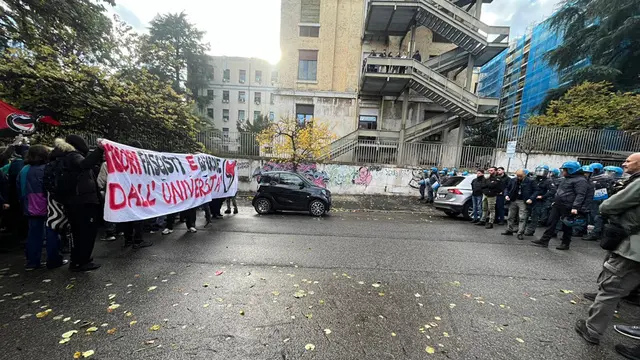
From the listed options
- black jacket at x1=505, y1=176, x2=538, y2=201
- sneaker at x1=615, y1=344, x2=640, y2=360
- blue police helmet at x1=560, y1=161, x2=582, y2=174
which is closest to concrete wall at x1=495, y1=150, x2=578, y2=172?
black jacket at x1=505, y1=176, x2=538, y2=201

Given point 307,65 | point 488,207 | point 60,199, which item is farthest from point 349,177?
point 60,199

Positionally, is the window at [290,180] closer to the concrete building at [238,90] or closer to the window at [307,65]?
the window at [307,65]

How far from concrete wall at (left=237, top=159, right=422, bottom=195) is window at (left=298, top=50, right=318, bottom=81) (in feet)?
31.1

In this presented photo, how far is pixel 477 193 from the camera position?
26.8 ft

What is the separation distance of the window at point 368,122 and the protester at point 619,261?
1816 cm

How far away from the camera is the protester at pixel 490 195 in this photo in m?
7.59

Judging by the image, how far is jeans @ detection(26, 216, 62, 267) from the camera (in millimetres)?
3828

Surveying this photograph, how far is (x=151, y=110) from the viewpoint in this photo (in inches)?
315

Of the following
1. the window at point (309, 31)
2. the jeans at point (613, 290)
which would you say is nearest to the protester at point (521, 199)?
the jeans at point (613, 290)

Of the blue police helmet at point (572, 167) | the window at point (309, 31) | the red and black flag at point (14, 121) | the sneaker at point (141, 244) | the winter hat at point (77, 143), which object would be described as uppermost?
the window at point (309, 31)

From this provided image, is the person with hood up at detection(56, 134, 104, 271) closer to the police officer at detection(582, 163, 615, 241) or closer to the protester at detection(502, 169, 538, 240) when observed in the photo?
the protester at detection(502, 169, 538, 240)

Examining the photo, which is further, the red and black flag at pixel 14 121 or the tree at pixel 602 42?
the tree at pixel 602 42

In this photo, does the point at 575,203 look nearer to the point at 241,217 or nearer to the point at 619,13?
the point at 241,217

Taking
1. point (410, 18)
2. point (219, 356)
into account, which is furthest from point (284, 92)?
point (219, 356)
